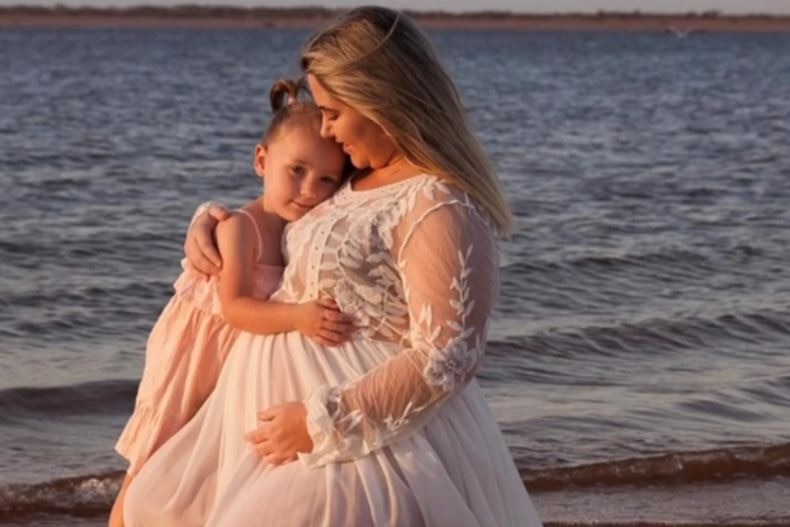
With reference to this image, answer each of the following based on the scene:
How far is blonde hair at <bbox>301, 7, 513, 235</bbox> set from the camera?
11.8 feet

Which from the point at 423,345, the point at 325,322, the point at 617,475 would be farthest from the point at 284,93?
the point at 617,475

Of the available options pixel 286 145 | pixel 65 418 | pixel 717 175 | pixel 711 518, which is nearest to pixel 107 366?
pixel 65 418

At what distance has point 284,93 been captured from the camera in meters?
3.96

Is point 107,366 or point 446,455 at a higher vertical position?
point 446,455

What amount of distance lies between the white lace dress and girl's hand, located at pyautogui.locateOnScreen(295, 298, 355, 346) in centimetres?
2

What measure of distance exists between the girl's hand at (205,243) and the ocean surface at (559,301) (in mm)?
613

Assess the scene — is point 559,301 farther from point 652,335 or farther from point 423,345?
point 423,345

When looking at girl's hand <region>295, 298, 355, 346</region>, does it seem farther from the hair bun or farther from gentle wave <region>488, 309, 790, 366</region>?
gentle wave <region>488, 309, 790, 366</region>

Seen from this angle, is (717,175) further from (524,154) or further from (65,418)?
(65,418)

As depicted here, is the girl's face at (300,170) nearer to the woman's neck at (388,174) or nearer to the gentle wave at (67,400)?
the woman's neck at (388,174)

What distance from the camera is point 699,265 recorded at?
1384 cm

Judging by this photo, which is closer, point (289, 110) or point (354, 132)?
point (354, 132)

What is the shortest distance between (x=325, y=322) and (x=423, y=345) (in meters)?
0.22

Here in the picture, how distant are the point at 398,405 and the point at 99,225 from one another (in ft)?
37.6
